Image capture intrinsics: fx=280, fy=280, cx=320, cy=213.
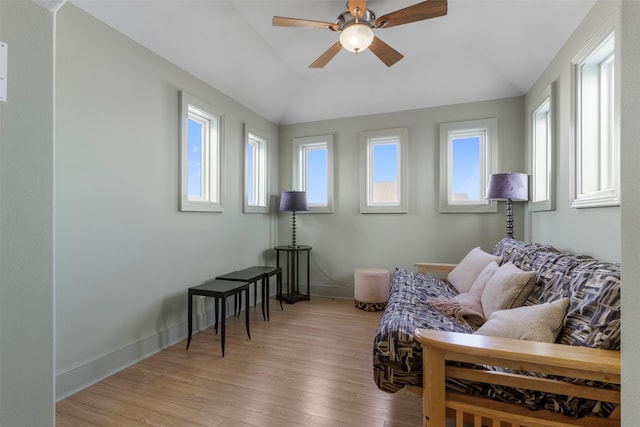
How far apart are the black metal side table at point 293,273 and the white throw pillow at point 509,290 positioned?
2.48 m

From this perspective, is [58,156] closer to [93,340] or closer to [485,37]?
[93,340]

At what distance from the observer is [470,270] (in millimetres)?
2539

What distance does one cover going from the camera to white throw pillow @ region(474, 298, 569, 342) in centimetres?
127

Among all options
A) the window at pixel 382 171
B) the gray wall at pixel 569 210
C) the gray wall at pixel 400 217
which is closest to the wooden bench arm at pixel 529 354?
the gray wall at pixel 569 210

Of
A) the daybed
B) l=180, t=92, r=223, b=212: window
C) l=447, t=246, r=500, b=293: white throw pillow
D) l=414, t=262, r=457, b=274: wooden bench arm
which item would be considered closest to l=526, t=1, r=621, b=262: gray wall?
the daybed

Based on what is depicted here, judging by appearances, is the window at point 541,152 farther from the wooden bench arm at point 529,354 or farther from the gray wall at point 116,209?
the gray wall at point 116,209

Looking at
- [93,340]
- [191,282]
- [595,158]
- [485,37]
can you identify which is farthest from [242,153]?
[595,158]

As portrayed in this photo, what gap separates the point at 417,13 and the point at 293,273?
3.27 metres

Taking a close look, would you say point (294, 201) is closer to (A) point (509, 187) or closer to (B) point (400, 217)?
(B) point (400, 217)

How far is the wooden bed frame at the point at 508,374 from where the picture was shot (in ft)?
3.42

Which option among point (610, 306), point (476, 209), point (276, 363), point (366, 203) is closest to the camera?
point (610, 306)

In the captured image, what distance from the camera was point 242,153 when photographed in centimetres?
361

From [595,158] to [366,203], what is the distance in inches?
94.9

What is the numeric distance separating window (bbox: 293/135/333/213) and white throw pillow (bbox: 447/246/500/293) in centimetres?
203
